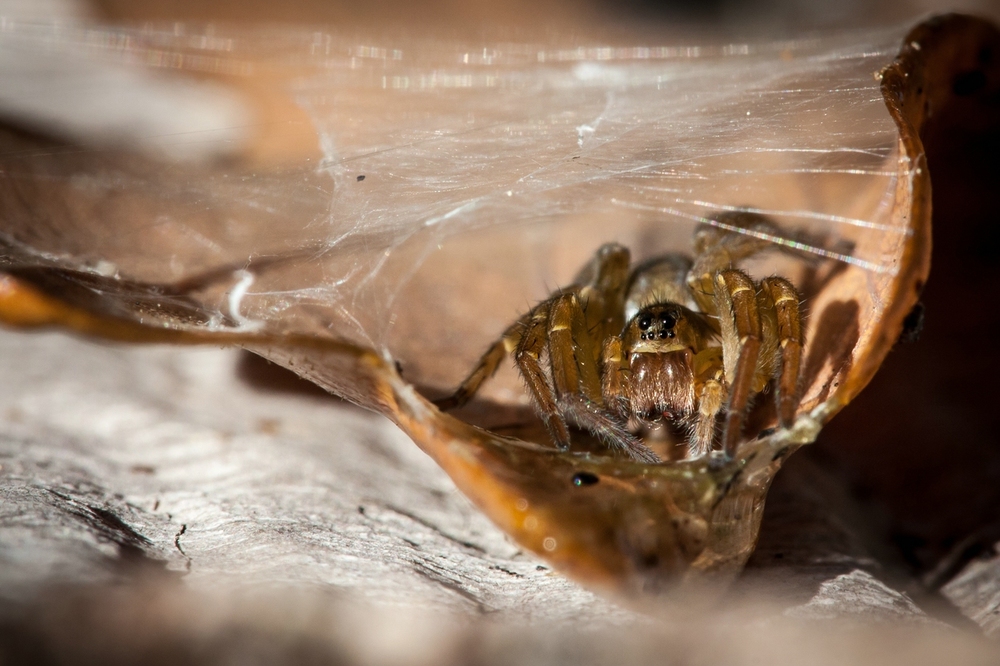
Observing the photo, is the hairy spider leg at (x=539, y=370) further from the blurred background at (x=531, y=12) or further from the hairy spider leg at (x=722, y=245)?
the blurred background at (x=531, y=12)

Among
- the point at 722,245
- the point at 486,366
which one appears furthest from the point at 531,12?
the point at 486,366

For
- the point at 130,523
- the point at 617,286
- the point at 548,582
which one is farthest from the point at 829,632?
the point at 130,523

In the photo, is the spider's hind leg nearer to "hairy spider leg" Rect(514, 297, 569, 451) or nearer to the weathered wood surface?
"hairy spider leg" Rect(514, 297, 569, 451)

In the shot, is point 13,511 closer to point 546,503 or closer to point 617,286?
point 546,503

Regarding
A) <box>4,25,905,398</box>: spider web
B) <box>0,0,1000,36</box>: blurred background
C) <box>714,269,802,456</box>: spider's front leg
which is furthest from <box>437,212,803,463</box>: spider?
<box>0,0,1000,36</box>: blurred background

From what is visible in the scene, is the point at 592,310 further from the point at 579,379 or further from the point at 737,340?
the point at 737,340

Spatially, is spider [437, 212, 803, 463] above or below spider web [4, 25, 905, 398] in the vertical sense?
below

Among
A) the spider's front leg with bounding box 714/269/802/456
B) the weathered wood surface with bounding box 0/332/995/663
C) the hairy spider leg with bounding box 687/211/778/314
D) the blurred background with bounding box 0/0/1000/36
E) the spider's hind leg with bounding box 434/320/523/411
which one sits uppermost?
the blurred background with bounding box 0/0/1000/36
